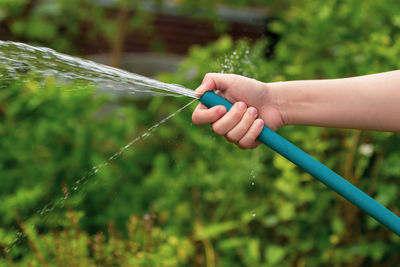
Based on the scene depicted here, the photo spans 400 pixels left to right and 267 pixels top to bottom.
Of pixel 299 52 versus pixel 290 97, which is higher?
pixel 290 97

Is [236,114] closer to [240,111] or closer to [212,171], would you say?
[240,111]

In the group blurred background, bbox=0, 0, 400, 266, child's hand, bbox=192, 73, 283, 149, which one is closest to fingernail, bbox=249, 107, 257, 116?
child's hand, bbox=192, 73, 283, 149

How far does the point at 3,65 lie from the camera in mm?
1639

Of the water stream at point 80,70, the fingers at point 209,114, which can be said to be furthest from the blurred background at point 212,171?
the fingers at point 209,114

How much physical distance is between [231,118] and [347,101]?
14.0 inches

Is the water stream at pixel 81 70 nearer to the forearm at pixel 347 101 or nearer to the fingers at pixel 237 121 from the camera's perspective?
the fingers at pixel 237 121

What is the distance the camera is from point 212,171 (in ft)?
9.20

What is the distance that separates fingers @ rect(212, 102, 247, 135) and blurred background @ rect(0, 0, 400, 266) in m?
0.84

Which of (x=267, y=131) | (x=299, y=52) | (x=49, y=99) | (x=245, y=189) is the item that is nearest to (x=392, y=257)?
(x=245, y=189)

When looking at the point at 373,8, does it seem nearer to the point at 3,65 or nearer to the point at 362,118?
the point at 362,118

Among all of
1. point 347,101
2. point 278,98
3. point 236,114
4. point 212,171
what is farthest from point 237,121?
point 212,171

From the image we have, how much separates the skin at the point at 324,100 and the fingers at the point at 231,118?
0.08m

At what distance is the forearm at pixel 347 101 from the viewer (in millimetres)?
1475

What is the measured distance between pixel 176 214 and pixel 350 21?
1350mm
